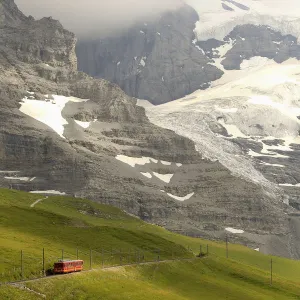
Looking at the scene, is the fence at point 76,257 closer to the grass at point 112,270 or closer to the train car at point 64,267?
the grass at point 112,270

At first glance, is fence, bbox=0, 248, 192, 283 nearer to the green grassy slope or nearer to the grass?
the grass

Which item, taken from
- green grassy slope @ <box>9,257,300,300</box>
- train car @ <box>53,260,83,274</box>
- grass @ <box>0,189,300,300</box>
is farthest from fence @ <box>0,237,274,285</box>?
green grassy slope @ <box>9,257,300,300</box>

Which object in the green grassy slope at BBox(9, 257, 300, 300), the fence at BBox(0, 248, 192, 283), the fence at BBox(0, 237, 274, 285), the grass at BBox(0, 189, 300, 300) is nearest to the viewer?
the fence at BBox(0, 248, 192, 283)

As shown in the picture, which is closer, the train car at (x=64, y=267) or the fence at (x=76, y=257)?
the fence at (x=76, y=257)

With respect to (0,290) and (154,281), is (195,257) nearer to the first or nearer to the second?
(154,281)

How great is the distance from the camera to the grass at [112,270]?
114 m

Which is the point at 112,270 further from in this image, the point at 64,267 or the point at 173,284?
the point at 64,267

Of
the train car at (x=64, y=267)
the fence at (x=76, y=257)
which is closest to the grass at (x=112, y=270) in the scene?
the fence at (x=76, y=257)

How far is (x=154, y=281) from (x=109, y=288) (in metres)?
19.4

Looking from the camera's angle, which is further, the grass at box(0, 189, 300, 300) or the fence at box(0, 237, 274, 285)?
the grass at box(0, 189, 300, 300)

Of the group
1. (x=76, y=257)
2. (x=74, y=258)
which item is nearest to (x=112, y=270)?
(x=74, y=258)

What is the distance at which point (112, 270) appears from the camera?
131 m

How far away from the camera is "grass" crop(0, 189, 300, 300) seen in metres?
114

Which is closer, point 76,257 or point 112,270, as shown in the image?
point 112,270
